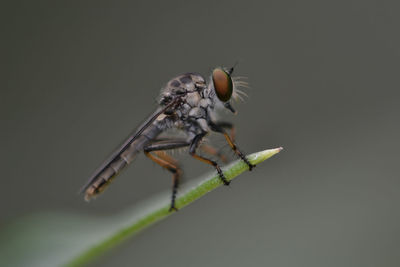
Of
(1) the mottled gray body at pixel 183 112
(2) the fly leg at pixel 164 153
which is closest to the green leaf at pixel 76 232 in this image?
(2) the fly leg at pixel 164 153

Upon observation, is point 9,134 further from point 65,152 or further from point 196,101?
point 196,101

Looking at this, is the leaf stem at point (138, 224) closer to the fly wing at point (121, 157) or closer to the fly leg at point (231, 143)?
the fly leg at point (231, 143)

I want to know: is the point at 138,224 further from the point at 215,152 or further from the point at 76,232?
the point at 215,152

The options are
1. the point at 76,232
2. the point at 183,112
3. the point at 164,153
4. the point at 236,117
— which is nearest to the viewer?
the point at 76,232

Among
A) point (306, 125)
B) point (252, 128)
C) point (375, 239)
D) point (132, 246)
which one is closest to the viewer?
point (375, 239)

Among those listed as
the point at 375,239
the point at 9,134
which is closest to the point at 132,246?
the point at 375,239

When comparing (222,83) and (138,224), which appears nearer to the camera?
(138,224)

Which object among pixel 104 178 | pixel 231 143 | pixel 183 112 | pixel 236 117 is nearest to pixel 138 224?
pixel 231 143
